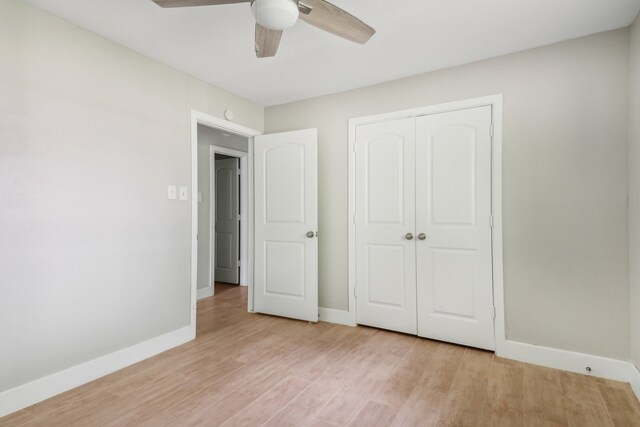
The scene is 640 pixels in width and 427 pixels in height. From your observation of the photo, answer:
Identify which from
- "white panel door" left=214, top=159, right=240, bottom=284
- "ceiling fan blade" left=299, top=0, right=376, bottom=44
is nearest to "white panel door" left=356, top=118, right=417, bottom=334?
"ceiling fan blade" left=299, top=0, right=376, bottom=44

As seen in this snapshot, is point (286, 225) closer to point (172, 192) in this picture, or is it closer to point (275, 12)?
point (172, 192)

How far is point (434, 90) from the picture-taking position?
9.50 ft

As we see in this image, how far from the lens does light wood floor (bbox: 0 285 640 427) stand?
71.2 inches

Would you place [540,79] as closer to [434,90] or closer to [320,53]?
[434,90]

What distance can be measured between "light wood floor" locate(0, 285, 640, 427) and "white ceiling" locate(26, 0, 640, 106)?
7.85 feet

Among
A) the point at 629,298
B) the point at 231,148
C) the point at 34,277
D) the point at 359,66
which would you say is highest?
the point at 359,66

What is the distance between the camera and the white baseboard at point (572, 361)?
7.09ft

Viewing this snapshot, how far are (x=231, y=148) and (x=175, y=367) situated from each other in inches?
125

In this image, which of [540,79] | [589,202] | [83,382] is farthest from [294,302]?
[540,79]

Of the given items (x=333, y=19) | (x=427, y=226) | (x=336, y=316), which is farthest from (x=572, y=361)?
(x=333, y=19)

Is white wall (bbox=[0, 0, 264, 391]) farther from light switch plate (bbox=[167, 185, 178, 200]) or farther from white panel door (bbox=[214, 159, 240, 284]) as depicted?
white panel door (bbox=[214, 159, 240, 284])

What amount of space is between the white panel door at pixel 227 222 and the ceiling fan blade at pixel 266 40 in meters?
3.31

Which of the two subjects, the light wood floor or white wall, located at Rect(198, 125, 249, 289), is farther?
white wall, located at Rect(198, 125, 249, 289)

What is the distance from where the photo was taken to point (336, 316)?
339 cm
